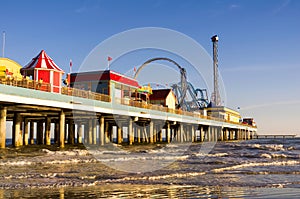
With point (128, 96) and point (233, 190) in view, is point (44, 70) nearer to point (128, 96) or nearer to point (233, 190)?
point (128, 96)

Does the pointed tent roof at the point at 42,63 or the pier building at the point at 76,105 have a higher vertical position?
the pointed tent roof at the point at 42,63

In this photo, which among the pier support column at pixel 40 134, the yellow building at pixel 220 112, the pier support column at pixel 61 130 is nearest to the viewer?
the pier support column at pixel 61 130

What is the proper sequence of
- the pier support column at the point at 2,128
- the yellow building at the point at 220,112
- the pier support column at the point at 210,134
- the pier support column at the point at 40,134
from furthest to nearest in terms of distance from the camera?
the yellow building at the point at 220,112, the pier support column at the point at 210,134, the pier support column at the point at 40,134, the pier support column at the point at 2,128

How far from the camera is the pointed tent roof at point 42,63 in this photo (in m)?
27.6

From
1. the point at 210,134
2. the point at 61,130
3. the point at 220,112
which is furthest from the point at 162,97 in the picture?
the point at 220,112

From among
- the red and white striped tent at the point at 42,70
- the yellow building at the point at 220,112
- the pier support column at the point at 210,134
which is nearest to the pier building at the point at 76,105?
the red and white striped tent at the point at 42,70

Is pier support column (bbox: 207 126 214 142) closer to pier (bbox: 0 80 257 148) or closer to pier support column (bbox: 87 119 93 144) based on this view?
pier (bbox: 0 80 257 148)

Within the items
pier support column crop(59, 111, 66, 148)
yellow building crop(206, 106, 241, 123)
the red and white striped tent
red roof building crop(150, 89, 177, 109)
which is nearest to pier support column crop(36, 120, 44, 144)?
the red and white striped tent

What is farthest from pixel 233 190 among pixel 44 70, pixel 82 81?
pixel 82 81

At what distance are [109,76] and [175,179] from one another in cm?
2739

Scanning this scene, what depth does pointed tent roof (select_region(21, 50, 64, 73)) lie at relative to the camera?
90.5 ft

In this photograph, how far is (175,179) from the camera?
34.6 ft

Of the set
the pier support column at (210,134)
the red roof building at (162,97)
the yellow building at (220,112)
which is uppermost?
the red roof building at (162,97)

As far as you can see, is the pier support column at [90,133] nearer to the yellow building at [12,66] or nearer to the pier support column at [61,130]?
the pier support column at [61,130]
